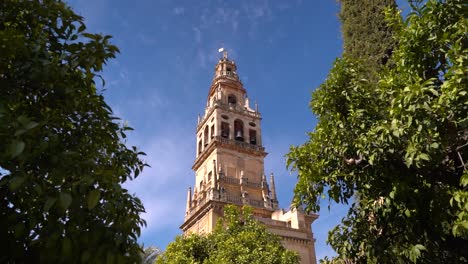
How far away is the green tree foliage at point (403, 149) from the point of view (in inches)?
223

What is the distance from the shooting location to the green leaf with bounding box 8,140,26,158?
255 cm

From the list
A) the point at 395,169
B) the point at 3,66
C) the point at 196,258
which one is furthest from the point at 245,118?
the point at 3,66

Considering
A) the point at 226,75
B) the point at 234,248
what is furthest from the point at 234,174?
the point at 234,248

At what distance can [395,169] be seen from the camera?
6.61 meters

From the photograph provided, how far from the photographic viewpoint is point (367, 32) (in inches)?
416

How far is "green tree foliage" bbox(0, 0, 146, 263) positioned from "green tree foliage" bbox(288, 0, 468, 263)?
3794mm

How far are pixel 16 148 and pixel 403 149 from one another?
5.52 m

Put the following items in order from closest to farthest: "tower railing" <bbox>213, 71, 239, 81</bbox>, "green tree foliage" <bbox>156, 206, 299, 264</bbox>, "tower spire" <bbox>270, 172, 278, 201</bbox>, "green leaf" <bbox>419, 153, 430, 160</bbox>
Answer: "green leaf" <bbox>419, 153, 430, 160</bbox>
"green tree foliage" <bbox>156, 206, 299, 264</bbox>
"tower spire" <bbox>270, 172, 278, 201</bbox>
"tower railing" <bbox>213, 71, 239, 81</bbox>

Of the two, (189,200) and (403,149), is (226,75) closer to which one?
(189,200)

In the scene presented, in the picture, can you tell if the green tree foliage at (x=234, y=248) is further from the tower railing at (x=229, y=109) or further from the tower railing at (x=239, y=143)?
the tower railing at (x=229, y=109)

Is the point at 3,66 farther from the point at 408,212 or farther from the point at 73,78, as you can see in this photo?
the point at 408,212

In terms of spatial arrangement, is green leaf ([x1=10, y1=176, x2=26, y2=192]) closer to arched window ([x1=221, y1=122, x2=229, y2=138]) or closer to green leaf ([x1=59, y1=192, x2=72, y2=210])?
green leaf ([x1=59, y1=192, x2=72, y2=210])

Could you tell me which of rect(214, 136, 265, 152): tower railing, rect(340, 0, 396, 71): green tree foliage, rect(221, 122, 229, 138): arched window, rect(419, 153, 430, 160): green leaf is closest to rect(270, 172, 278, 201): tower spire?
rect(214, 136, 265, 152): tower railing

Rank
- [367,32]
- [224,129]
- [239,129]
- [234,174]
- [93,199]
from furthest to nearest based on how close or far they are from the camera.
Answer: [239,129], [224,129], [234,174], [367,32], [93,199]
